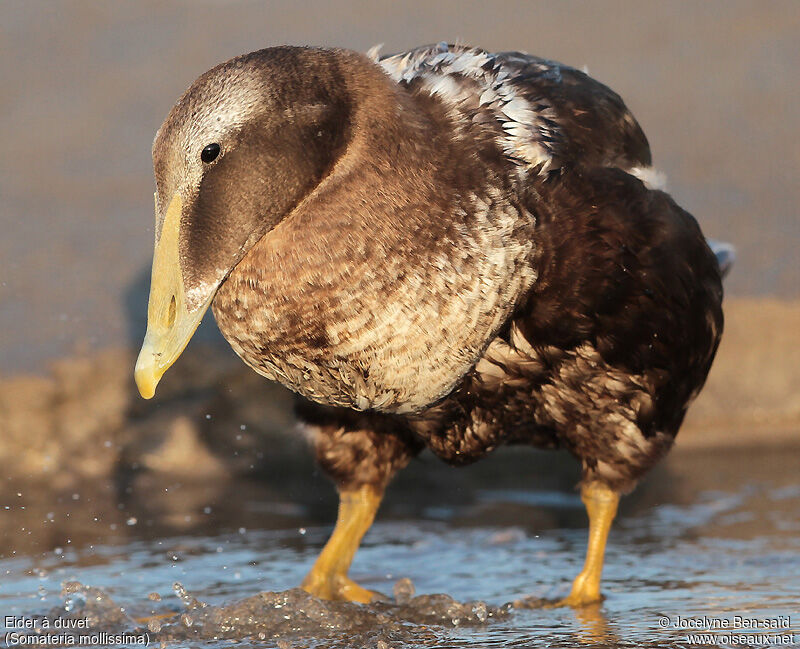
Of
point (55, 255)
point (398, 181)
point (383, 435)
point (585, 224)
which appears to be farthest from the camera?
point (55, 255)

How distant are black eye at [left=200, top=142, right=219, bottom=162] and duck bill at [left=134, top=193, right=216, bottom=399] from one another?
11cm

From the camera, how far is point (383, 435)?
4594mm

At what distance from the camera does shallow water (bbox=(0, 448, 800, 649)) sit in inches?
163

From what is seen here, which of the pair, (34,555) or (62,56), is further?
(62,56)

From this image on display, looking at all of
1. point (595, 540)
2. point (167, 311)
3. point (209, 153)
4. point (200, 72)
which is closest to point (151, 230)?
point (200, 72)

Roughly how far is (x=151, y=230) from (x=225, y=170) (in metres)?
3.60

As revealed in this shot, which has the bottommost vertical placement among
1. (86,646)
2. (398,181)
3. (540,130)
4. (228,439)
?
(86,646)

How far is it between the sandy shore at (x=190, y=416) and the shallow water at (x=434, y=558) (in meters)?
A: 0.17

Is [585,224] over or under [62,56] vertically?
under

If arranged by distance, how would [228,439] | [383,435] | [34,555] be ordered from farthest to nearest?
[228,439] < [34,555] < [383,435]

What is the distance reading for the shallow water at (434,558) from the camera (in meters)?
4.15

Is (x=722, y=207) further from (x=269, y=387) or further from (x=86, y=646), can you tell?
(x=86, y=646)

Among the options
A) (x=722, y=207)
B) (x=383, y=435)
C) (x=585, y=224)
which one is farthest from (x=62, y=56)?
(x=585, y=224)

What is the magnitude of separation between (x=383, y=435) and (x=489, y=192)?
1.16 meters
